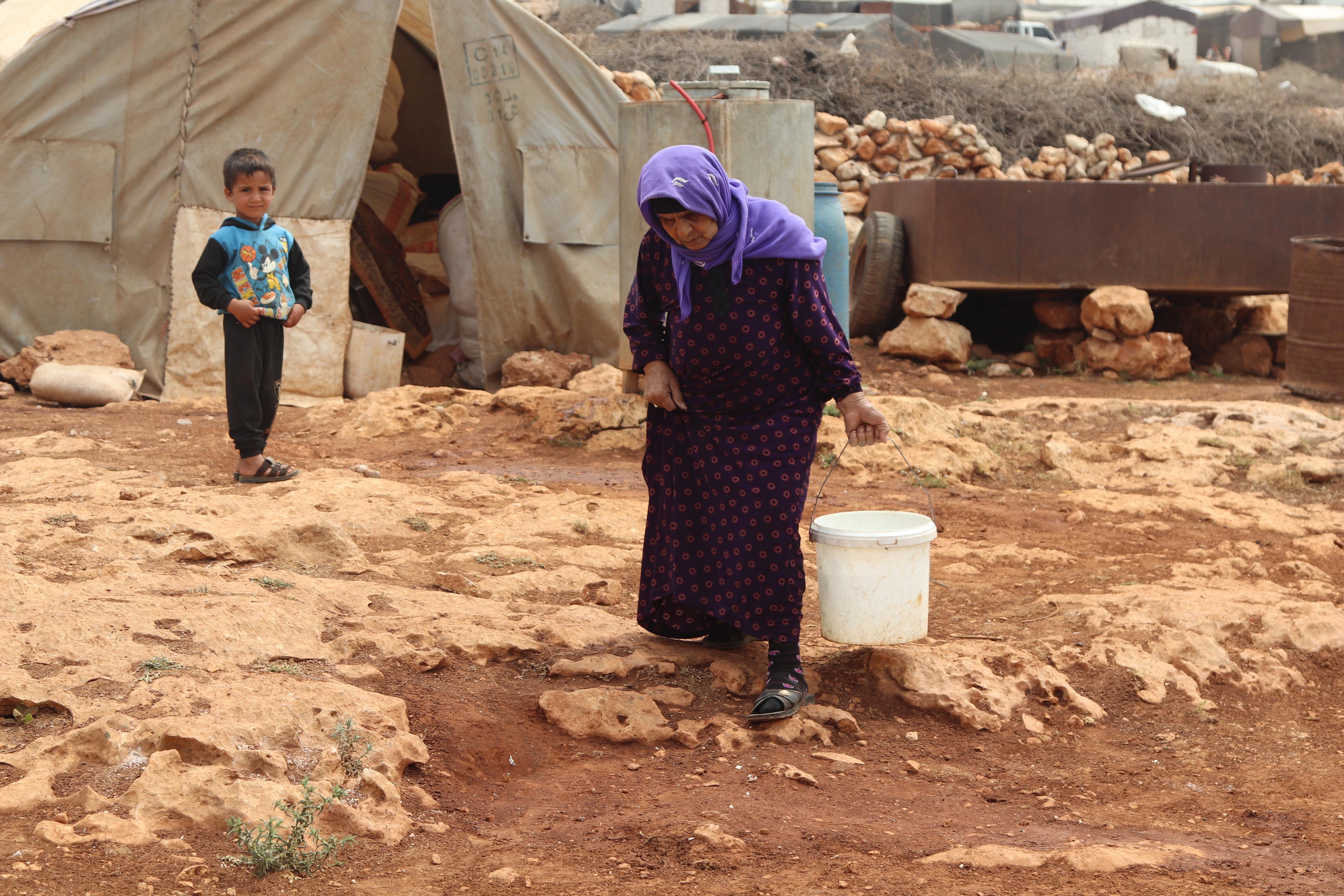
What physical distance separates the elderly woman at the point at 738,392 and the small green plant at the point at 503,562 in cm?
94

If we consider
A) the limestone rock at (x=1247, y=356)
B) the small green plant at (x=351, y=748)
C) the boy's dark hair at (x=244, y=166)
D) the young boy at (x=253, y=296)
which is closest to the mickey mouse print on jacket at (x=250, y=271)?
the young boy at (x=253, y=296)

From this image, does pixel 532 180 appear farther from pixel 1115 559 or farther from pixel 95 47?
pixel 1115 559

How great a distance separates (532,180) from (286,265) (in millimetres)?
3283

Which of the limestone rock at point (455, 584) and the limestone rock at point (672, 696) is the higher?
the limestone rock at point (455, 584)

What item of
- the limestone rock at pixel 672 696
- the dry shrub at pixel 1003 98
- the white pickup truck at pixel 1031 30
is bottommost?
the limestone rock at pixel 672 696

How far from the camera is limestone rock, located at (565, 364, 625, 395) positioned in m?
6.57

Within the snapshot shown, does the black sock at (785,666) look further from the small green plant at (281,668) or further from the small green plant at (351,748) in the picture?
the small green plant at (281,668)

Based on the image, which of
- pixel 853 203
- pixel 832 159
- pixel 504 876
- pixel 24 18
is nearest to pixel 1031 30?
pixel 832 159

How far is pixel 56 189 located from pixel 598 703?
19.4ft

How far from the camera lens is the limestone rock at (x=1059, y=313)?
29.8 ft

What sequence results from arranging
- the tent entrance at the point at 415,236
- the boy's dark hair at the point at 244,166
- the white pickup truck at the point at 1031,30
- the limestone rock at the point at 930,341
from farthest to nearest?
the white pickup truck at the point at 1031,30 < the limestone rock at the point at 930,341 < the tent entrance at the point at 415,236 < the boy's dark hair at the point at 244,166

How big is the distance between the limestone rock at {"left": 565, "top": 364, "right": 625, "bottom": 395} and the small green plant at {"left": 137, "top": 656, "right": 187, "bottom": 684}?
12.7ft

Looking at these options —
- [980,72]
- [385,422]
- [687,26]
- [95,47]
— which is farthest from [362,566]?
[687,26]

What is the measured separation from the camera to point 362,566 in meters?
3.69
